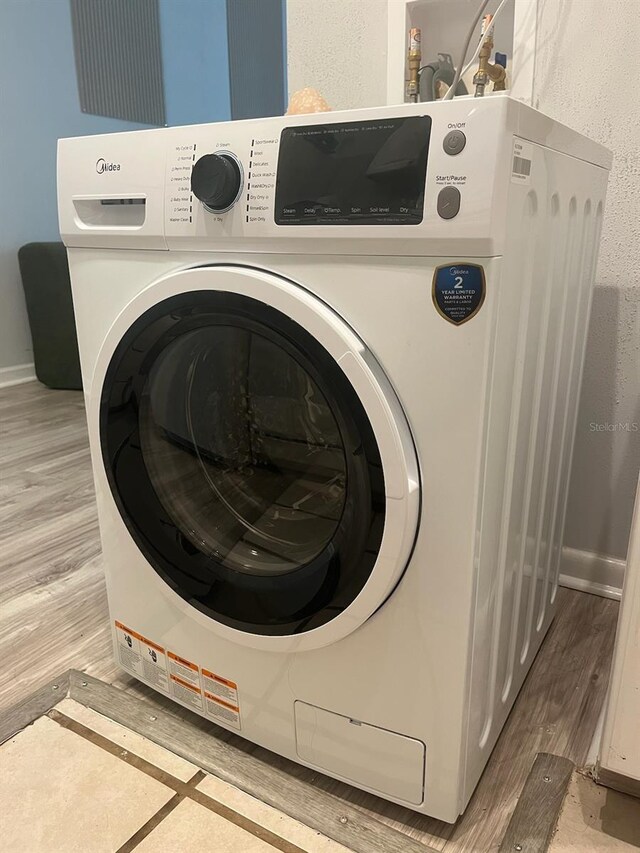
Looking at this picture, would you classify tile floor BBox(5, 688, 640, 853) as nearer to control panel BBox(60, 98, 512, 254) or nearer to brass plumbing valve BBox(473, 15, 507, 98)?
control panel BBox(60, 98, 512, 254)

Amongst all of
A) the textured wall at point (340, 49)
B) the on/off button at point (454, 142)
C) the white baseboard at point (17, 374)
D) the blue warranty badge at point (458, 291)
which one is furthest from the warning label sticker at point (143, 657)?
the white baseboard at point (17, 374)

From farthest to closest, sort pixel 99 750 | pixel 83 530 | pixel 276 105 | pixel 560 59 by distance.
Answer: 1. pixel 276 105
2. pixel 83 530
3. pixel 560 59
4. pixel 99 750

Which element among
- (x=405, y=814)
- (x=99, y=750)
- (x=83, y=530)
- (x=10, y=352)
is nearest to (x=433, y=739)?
(x=405, y=814)

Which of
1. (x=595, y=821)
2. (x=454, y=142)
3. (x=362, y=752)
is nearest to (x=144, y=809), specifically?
(x=362, y=752)

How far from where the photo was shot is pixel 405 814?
3.04 feet

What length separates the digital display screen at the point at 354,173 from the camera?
0.67 meters

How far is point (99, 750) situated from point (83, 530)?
768 mm

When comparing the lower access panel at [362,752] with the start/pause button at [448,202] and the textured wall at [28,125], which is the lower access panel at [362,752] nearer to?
the start/pause button at [448,202]

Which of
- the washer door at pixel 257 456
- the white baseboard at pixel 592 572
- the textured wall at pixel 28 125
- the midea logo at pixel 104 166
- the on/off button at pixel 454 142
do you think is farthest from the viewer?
the textured wall at pixel 28 125

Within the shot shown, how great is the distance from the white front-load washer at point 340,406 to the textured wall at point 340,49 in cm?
63

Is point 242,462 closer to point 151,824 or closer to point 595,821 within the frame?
point 151,824

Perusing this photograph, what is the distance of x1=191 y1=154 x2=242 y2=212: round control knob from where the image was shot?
765mm

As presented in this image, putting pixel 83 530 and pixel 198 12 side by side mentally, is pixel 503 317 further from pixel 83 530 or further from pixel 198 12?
pixel 198 12

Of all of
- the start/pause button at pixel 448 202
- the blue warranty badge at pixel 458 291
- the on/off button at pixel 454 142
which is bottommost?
the blue warranty badge at pixel 458 291
